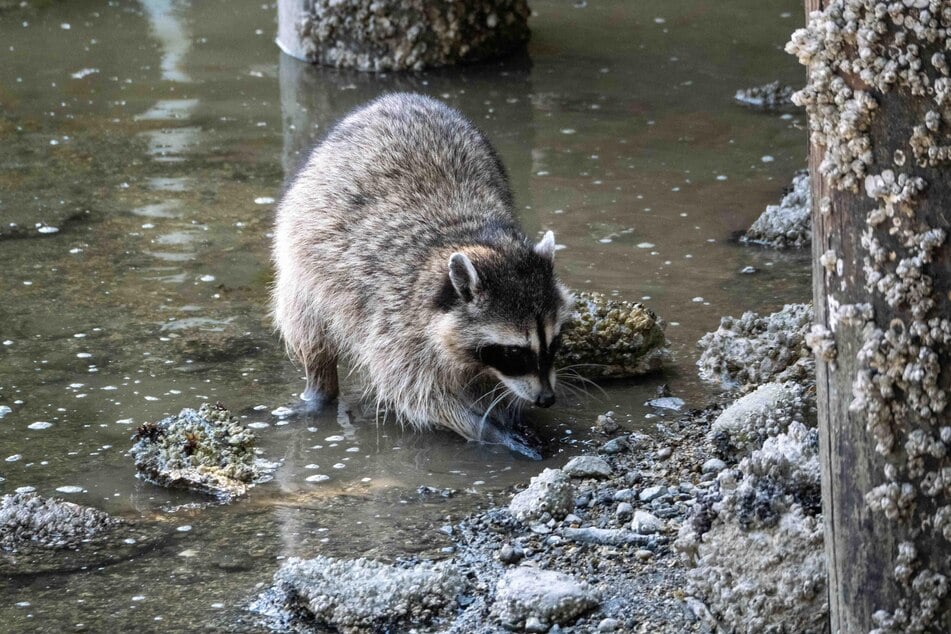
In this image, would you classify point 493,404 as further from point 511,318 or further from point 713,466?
point 713,466

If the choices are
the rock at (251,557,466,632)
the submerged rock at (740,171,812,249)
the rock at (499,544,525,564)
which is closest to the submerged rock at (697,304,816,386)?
the submerged rock at (740,171,812,249)

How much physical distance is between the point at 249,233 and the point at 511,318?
251 centimetres

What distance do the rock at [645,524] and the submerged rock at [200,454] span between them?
49.8 inches

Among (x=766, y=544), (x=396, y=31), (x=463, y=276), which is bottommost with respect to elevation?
(x=766, y=544)

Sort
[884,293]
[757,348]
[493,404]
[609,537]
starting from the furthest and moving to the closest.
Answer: [757,348], [493,404], [609,537], [884,293]

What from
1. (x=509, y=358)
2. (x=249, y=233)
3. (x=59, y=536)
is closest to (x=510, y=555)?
(x=509, y=358)

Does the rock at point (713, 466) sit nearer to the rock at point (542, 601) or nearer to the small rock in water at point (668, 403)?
the small rock in water at point (668, 403)

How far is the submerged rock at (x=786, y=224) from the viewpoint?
6137 mm

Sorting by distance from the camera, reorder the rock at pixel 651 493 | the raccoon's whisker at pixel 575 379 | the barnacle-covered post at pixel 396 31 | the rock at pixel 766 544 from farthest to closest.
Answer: the barnacle-covered post at pixel 396 31 → the raccoon's whisker at pixel 575 379 → the rock at pixel 651 493 → the rock at pixel 766 544

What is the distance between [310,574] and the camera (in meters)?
3.36

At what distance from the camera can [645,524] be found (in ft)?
12.0

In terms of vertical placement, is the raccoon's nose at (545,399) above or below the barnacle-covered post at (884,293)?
below

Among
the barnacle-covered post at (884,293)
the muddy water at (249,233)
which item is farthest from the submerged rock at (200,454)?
the barnacle-covered post at (884,293)

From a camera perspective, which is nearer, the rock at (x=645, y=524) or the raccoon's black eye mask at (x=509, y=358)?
the rock at (x=645, y=524)
